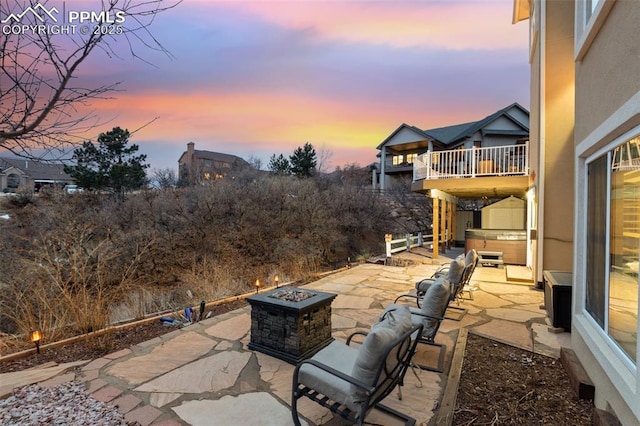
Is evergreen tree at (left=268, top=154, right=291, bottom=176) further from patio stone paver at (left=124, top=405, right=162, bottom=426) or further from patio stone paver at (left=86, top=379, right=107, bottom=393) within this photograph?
patio stone paver at (left=124, top=405, right=162, bottom=426)

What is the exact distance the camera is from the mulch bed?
8.34ft

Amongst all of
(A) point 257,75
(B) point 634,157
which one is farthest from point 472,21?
(B) point 634,157

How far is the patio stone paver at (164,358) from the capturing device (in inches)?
125

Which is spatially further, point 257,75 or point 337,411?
point 257,75

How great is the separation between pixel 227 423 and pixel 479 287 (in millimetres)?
6390

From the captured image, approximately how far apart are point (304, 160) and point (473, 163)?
16513 millimetres

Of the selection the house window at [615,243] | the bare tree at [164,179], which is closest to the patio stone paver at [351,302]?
the house window at [615,243]

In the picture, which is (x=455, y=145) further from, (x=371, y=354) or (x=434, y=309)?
(x=371, y=354)

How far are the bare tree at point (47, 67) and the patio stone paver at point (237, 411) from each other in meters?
2.21

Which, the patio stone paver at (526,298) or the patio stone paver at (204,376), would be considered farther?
the patio stone paver at (526,298)

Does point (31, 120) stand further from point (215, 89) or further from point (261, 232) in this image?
point (261, 232)

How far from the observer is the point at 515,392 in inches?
115

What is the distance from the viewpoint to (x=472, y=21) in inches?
332

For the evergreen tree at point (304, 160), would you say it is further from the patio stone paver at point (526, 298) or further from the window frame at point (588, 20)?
the window frame at point (588, 20)
